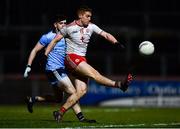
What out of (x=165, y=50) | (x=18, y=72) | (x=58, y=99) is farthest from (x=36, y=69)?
(x=58, y=99)

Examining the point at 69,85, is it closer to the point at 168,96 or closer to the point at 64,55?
the point at 64,55

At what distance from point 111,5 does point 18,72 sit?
614cm

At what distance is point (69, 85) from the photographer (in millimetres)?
14711

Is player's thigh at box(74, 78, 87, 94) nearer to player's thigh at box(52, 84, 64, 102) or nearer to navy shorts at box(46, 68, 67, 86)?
navy shorts at box(46, 68, 67, 86)

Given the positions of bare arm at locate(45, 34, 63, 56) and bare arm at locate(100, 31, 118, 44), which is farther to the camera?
bare arm at locate(45, 34, 63, 56)

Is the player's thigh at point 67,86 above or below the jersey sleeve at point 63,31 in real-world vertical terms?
below

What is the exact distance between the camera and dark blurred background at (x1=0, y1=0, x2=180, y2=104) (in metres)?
34.8

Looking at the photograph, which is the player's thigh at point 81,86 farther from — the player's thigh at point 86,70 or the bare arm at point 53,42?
the bare arm at point 53,42

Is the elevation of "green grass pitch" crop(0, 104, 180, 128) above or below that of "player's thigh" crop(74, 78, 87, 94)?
below

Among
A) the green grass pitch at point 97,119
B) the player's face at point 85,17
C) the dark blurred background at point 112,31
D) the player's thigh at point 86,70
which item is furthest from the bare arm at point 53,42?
the dark blurred background at point 112,31

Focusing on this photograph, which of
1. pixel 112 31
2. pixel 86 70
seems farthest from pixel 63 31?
pixel 112 31

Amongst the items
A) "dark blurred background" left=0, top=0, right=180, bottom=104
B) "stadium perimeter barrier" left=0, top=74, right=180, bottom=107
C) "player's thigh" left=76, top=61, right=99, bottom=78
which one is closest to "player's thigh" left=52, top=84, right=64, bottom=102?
"player's thigh" left=76, top=61, right=99, bottom=78

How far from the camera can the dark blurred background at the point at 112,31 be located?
3476cm

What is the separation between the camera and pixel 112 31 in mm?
36094
